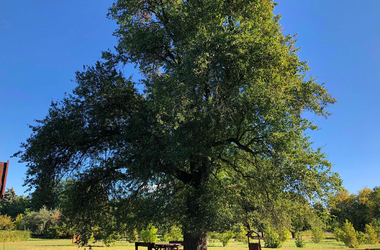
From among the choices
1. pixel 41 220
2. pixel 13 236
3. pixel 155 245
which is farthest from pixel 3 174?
pixel 41 220

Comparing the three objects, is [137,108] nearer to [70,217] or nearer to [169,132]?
[169,132]

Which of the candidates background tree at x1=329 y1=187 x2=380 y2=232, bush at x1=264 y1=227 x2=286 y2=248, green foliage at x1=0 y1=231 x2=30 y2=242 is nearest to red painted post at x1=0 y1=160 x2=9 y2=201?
bush at x1=264 y1=227 x2=286 y2=248

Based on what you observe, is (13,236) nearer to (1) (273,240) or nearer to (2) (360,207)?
(1) (273,240)

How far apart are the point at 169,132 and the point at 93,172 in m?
4.32

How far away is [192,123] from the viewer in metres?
10.1

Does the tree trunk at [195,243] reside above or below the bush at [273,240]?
above

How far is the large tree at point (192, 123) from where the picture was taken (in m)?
9.52

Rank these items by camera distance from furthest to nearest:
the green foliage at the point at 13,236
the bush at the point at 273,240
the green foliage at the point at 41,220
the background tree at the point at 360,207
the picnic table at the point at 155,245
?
the background tree at the point at 360,207 < the green foliage at the point at 41,220 < the green foliage at the point at 13,236 < the bush at the point at 273,240 < the picnic table at the point at 155,245

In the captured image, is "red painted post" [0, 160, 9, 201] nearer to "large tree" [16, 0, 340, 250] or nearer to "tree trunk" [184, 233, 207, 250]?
"large tree" [16, 0, 340, 250]

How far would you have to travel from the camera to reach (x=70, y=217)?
11.6 metres

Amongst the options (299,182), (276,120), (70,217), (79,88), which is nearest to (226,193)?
(299,182)

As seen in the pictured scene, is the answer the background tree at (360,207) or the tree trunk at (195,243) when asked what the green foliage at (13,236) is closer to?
the tree trunk at (195,243)

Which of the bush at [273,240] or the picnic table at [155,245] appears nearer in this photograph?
the picnic table at [155,245]

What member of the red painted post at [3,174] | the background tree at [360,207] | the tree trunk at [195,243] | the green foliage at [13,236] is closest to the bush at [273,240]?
the tree trunk at [195,243]
